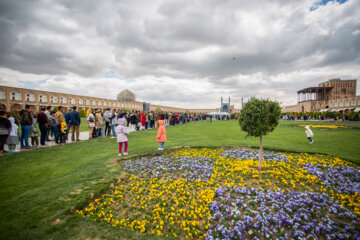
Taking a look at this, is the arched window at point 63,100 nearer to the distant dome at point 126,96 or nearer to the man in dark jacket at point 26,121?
the distant dome at point 126,96

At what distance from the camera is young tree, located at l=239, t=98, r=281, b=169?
575cm

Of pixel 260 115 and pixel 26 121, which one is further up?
pixel 260 115

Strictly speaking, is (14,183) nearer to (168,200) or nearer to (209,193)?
(168,200)

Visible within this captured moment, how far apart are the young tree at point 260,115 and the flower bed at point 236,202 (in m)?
1.50

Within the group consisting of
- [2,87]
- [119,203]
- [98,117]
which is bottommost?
[119,203]

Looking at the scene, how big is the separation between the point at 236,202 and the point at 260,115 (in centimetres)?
304

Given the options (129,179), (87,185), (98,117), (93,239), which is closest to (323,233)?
(93,239)

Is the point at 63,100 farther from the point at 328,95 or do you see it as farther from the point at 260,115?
the point at 328,95

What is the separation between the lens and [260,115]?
577 cm

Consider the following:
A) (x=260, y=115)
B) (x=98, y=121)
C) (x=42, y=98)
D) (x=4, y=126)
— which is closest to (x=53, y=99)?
(x=42, y=98)

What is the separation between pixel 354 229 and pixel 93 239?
4914mm

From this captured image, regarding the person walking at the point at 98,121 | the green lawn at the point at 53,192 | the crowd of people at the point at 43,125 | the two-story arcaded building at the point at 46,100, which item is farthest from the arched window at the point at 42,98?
the green lawn at the point at 53,192

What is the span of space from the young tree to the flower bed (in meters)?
1.50

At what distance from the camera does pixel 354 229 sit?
3256 mm
